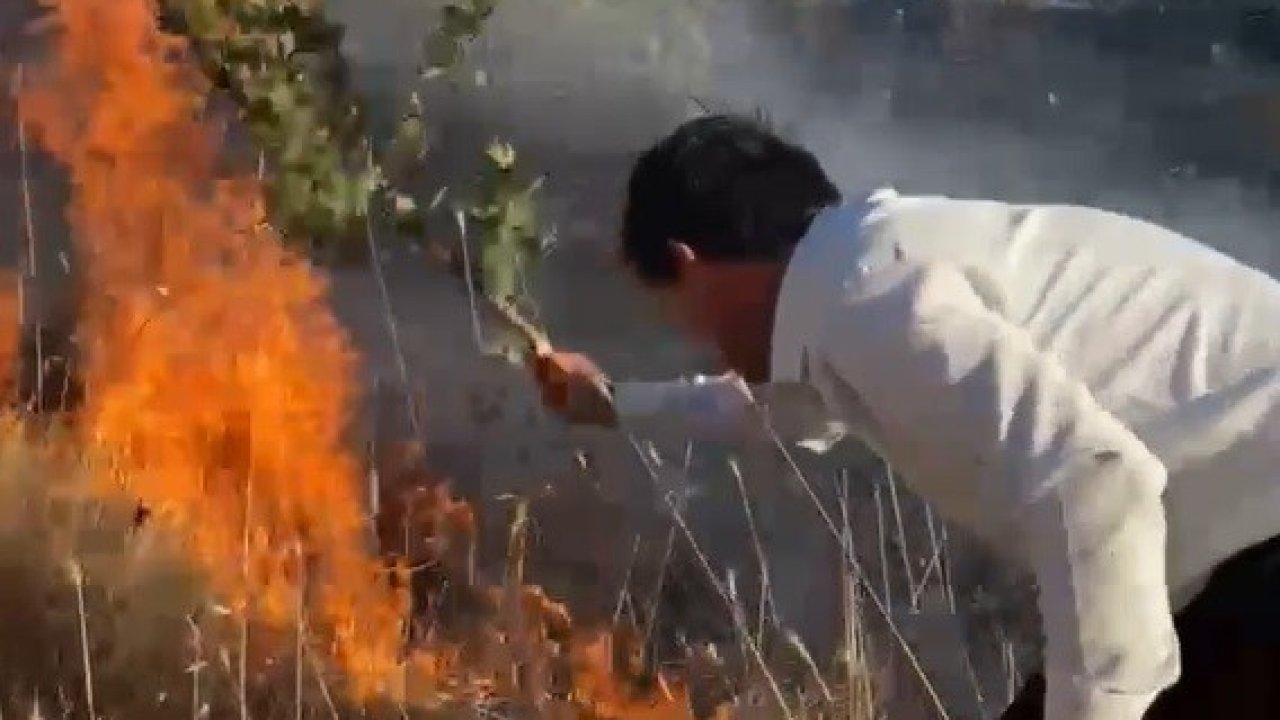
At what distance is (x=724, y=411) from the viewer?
124 cm

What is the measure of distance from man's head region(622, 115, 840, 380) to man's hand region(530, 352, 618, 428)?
11 cm

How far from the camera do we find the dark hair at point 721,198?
1133mm

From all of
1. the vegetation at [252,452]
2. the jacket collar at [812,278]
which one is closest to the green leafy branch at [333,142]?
Result: the vegetation at [252,452]

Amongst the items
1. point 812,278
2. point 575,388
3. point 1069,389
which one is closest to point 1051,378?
point 1069,389

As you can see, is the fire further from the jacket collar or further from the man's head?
the jacket collar

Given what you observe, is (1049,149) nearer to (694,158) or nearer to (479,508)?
(694,158)

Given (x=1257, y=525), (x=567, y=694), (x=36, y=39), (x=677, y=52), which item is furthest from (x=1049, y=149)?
(x=36, y=39)

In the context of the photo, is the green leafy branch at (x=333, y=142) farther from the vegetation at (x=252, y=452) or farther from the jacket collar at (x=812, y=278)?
the jacket collar at (x=812, y=278)

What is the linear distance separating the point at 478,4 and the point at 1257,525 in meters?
0.66

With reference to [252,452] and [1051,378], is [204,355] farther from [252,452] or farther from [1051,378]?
[1051,378]

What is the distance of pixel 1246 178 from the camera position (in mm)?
1367

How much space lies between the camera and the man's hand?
4.24 feet

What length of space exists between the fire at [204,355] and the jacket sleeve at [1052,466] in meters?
0.46

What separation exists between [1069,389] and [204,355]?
622 millimetres
